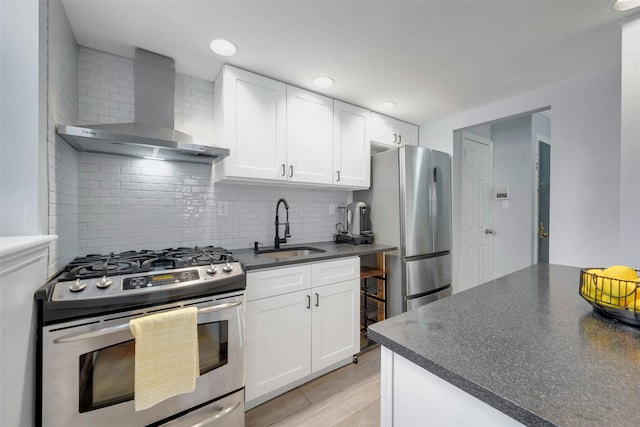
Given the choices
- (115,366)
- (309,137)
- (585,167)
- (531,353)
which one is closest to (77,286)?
(115,366)

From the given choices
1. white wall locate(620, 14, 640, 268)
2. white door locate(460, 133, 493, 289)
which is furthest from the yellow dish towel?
white door locate(460, 133, 493, 289)

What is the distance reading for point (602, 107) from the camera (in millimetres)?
1948

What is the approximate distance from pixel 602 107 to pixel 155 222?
3449 mm

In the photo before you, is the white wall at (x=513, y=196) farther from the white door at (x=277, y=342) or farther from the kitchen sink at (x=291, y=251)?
the white door at (x=277, y=342)

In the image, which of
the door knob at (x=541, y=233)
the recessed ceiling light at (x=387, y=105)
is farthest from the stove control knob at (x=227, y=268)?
the door knob at (x=541, y=233)

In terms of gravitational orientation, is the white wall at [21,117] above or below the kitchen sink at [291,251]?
above

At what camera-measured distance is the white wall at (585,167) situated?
1.89m

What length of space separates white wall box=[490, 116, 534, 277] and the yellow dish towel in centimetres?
369

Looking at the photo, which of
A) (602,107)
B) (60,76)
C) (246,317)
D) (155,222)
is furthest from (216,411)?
(602,107)

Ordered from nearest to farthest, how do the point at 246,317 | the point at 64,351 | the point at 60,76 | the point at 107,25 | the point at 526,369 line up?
1. the point at 526,369
2. the point at 64,351
3. the point at 60,76
4. the point at 107,25
5. the point at 246,317

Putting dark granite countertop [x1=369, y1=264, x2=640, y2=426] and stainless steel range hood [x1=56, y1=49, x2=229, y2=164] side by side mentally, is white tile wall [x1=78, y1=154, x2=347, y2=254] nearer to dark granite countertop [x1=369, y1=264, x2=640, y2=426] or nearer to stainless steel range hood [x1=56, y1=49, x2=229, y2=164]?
stainless steel range hood [x1=56, y1=49, x2=229, y2=164]

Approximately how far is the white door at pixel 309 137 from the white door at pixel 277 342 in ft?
3.24

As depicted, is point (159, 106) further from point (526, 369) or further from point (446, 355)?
point (526, 369)

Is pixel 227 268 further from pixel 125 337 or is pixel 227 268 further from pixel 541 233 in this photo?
pixel 541 233
